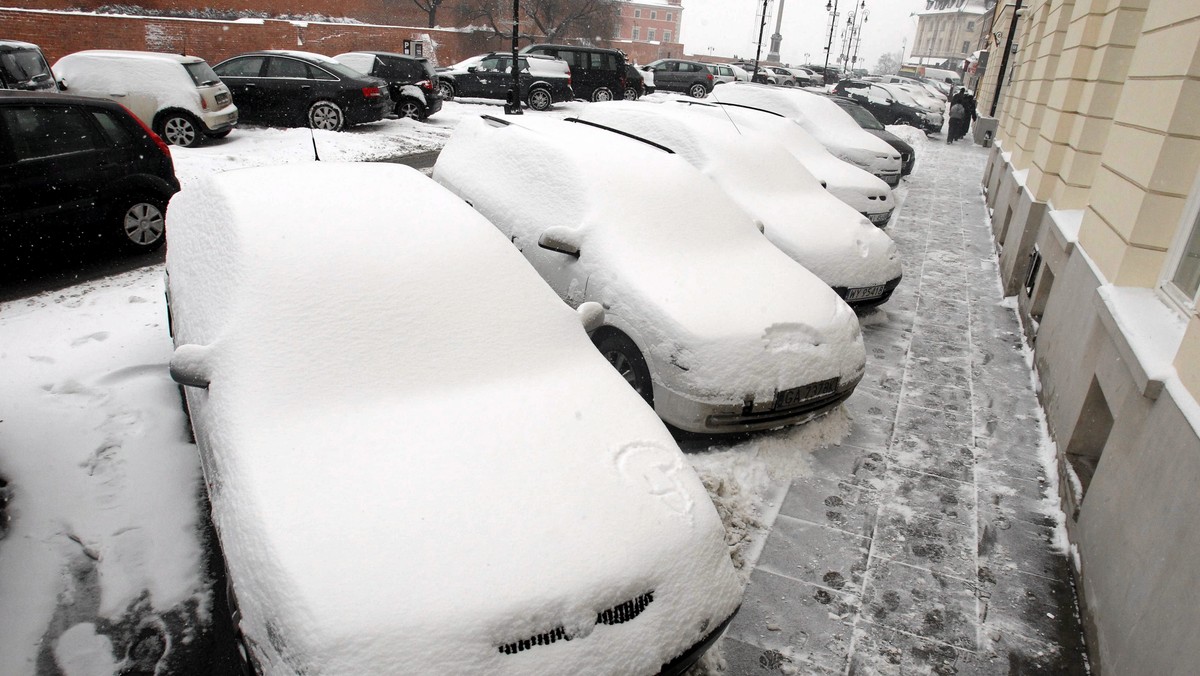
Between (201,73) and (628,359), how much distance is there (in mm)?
10593

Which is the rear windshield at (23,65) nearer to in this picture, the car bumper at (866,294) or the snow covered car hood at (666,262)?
the snow covered car hood at (666,262)

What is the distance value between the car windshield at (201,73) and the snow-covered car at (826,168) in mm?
7879

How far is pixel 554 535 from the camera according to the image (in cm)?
223

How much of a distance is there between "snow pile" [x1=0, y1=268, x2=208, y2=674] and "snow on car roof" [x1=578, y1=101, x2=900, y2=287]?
4.75 meters

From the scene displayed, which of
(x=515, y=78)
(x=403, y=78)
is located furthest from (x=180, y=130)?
(x=515, y=78)

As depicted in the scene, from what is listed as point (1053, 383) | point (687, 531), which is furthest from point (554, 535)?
point (1053, 383)

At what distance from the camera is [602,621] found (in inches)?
83.7

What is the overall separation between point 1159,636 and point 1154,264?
244 centimetres

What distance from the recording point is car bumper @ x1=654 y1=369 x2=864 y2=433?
3996 mm

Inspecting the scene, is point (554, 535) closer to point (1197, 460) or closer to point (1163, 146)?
point (1197, 460)

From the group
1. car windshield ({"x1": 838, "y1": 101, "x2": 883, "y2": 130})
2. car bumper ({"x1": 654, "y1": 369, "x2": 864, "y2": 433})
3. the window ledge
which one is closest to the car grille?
car bumper ({"x1": 654, "y1": 369, "x2": 864, "y2": 433})

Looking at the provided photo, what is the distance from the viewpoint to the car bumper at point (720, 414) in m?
4.00

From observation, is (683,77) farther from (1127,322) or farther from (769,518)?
(769,518)

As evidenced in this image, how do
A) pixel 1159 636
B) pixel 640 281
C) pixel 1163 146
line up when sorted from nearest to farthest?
pixel 1159 636 < pixel 1163 146 < pixel 640 281
